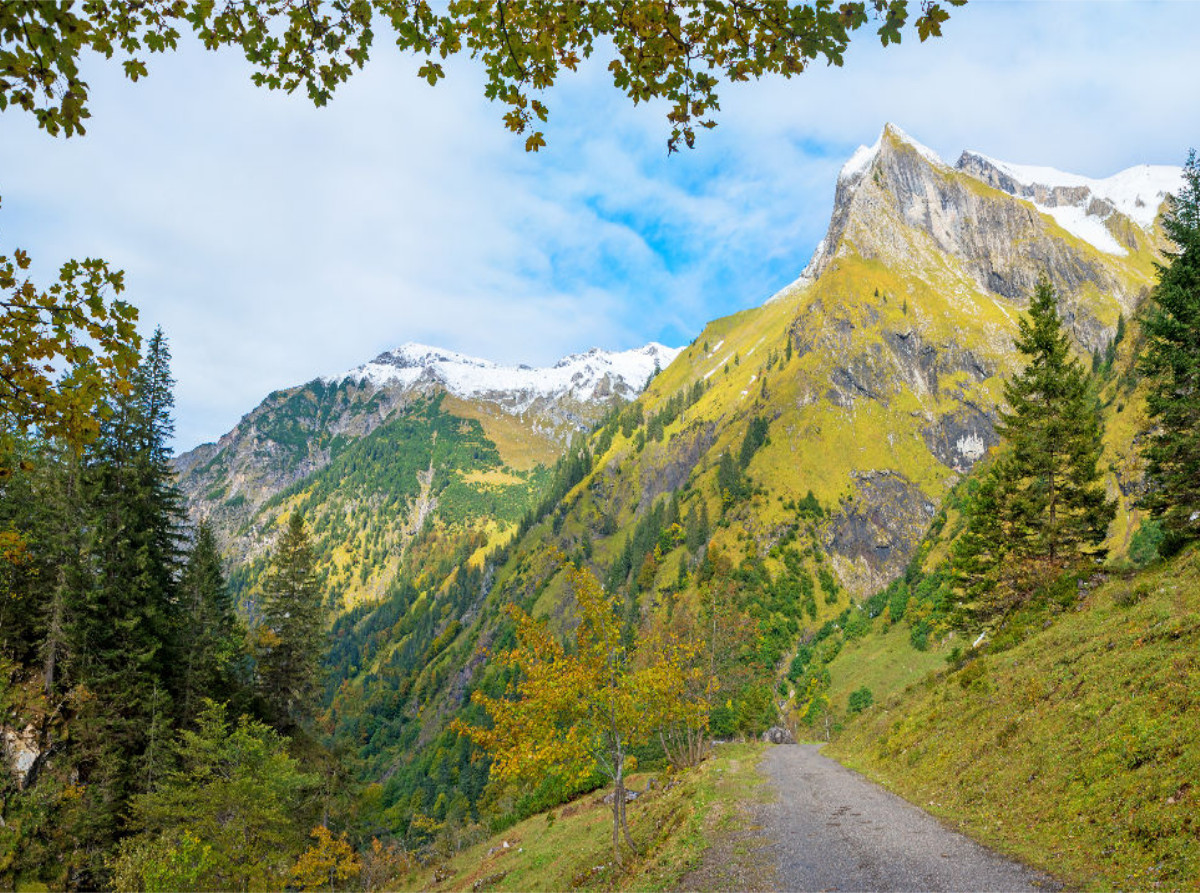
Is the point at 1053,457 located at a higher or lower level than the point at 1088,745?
higher

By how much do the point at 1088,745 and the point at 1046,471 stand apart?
2073 cm

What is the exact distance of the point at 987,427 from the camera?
173m

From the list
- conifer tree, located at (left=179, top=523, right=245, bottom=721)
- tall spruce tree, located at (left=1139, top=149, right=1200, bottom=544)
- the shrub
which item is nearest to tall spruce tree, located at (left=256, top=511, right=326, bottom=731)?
conifer tree, located at (left=179, top=523, right=245, bottom=721)

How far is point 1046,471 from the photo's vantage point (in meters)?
30.2

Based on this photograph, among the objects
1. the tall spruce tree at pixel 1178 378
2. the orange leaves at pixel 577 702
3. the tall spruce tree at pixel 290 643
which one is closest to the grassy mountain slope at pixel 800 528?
the tall spruce tree at pixel 290 643

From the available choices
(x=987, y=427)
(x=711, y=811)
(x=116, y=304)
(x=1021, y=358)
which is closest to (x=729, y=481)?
(x=987, y=427)

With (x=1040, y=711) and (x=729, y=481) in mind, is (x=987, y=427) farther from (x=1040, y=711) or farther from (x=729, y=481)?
(x=1040, y=711)

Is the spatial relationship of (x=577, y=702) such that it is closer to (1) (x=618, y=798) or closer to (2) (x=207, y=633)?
(1) (x=618, y=798)

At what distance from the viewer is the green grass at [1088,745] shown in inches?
→ 407

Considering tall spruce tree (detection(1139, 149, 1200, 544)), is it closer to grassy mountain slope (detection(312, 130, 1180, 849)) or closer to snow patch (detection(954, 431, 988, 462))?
grassy mountain slope (detection(312, 130, 1180, 849))

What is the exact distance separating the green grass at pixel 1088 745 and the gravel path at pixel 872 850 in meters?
0.79

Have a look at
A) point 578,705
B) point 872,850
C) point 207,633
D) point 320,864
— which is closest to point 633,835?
point 578,705

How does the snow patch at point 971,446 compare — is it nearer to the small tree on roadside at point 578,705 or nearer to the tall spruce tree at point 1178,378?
the tall spruce tree at point 1178,378

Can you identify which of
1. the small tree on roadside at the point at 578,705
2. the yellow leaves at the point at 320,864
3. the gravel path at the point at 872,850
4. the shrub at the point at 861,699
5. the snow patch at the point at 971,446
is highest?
the snow patch at the point at 971,446
